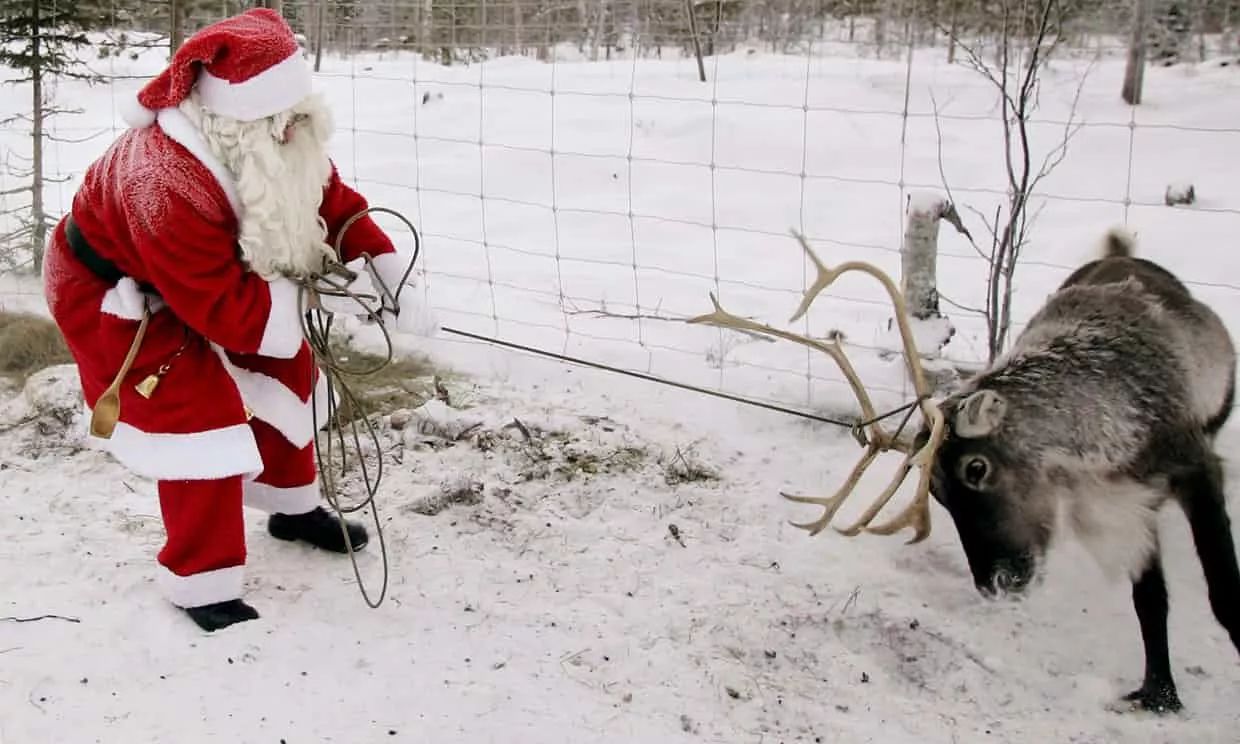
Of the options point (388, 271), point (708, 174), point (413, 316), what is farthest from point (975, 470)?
point (708, 174)

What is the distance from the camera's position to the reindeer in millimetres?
2857

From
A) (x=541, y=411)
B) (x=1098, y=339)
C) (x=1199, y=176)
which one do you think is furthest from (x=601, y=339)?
(x=1199, y=176)

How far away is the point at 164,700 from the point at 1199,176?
7.57 metres

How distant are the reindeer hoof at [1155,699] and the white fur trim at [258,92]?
2617mm

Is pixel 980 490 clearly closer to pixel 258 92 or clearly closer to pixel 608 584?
pixel 608 584

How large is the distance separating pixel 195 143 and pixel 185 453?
0.79 meters

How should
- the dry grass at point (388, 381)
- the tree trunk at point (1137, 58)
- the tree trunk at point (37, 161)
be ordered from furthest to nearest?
1. the tree trunk at point (1137, 58)
2. the tree trunk at point (37, 161)
3. the dry grass at point (388, 381)

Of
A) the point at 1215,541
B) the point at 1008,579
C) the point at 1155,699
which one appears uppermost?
the point at 1215,541

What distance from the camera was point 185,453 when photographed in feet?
9.20

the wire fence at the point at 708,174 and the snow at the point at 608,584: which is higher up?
the wire fence at the point at 708,174

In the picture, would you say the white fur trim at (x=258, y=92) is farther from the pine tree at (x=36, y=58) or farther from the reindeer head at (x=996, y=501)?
the pine tree at (x=36, y=58)

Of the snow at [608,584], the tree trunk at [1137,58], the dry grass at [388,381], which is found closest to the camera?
the snow at [608,584]

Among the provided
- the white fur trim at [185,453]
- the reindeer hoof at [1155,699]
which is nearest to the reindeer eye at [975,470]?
the reindeer hoof at [1155,699]

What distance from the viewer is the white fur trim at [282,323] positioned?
2756 millimetres
